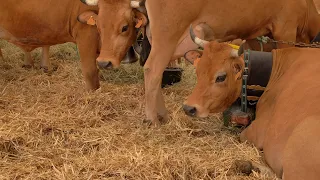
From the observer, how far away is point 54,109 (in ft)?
17.5

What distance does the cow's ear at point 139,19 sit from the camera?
543 cm

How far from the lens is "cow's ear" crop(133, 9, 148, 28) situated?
17.8ft

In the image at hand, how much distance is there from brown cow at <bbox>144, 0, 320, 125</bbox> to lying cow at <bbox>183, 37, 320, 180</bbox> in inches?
26.7

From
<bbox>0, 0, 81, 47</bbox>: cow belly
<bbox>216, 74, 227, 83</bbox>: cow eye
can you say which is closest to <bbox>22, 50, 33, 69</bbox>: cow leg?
<bbox>0, 0, 81, 47</bbox>: cow belly

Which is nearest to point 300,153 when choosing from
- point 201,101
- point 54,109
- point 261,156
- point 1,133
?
point 261,156

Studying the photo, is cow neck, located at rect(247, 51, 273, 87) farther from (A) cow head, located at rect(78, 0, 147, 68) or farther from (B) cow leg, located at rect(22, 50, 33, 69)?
(B) cow leg, located at rect(22, 50, 33, 69)

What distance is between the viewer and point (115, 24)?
5.38m

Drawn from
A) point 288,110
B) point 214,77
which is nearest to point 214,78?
point 214,77

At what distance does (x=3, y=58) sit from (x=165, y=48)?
170 inches

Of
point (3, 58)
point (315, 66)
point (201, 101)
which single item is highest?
point (315, 66)

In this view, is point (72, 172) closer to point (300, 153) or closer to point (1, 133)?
point (1, 133)

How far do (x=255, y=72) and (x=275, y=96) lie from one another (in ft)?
1.03

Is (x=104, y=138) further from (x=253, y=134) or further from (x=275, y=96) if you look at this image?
(x=275, y=96)

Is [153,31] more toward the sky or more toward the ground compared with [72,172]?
more toward the sky
